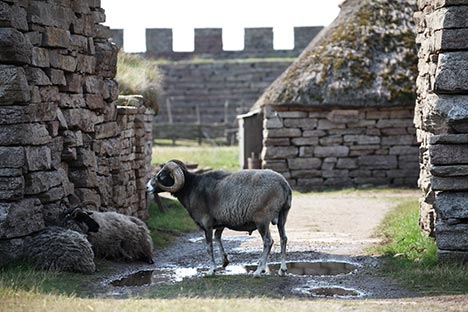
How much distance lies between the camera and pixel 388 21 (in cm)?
2342

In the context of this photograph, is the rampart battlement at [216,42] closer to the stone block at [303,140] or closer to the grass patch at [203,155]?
the grass patch at [203,155]

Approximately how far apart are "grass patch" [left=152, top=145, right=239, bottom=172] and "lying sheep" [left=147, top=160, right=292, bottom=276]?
13019 mm

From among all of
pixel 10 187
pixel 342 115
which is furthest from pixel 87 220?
pixel 342 115

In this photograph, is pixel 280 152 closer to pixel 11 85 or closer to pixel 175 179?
pixel 175 179

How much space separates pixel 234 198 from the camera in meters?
11.0

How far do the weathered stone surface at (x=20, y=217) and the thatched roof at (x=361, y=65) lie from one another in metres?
11.8

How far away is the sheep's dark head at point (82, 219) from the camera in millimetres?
11648

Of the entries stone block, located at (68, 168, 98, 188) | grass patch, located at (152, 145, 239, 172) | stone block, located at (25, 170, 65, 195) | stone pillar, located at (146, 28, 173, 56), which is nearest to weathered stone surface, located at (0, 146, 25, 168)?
stone block, located at (25, 170, 65, 195)

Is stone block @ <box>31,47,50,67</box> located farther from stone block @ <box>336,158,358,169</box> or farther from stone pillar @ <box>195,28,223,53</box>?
stone pillar @ <box>195,28,223,53</box>

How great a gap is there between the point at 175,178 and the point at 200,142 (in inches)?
915

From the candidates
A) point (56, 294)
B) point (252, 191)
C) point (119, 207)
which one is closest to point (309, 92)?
point (119, 207)

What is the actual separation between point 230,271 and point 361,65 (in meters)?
11.7

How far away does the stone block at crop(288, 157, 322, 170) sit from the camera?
22.8 meters

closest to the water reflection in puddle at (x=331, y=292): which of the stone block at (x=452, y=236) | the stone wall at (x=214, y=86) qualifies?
the stone block at (x=452, y=236)
